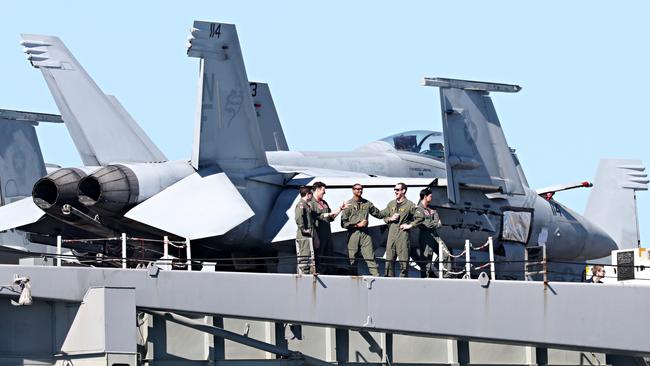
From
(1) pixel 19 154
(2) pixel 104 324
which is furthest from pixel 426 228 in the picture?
(1) pixel 19 154

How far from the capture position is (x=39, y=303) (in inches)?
533

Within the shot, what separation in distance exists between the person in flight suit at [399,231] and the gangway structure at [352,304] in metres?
1.06

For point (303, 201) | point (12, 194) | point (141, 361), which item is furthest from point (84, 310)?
point (12, 194)

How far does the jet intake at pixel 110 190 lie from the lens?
18.6 meters

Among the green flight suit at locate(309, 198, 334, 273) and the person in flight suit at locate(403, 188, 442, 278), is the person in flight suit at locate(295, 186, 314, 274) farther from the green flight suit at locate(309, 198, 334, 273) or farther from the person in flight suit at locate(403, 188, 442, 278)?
the person in flight suit at locate(403, 188, 442, 278)

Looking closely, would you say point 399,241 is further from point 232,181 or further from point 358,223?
point 232,181

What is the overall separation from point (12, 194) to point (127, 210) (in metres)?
6.71

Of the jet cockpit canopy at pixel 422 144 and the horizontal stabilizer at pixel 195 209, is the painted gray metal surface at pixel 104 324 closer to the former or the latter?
the horizontal stabilizer at pixel 195 209

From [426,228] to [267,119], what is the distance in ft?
40.1

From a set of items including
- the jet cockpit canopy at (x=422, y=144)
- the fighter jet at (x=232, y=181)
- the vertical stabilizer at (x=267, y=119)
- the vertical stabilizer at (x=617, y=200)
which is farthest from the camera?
the vertical stabilizer at (x=617, y=200)

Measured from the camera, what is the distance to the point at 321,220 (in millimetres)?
14430

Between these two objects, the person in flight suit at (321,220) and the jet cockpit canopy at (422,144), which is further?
the jet cockpit canopy at (422,144)

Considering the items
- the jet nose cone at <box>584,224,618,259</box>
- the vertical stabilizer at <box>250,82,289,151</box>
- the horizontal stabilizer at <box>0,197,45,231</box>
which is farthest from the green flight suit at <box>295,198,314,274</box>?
the vertical stabilizer at <box>250,82,289,151</box>

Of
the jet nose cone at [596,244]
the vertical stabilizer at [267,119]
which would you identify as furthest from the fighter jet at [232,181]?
the vertical stabilizer at [267,119]
